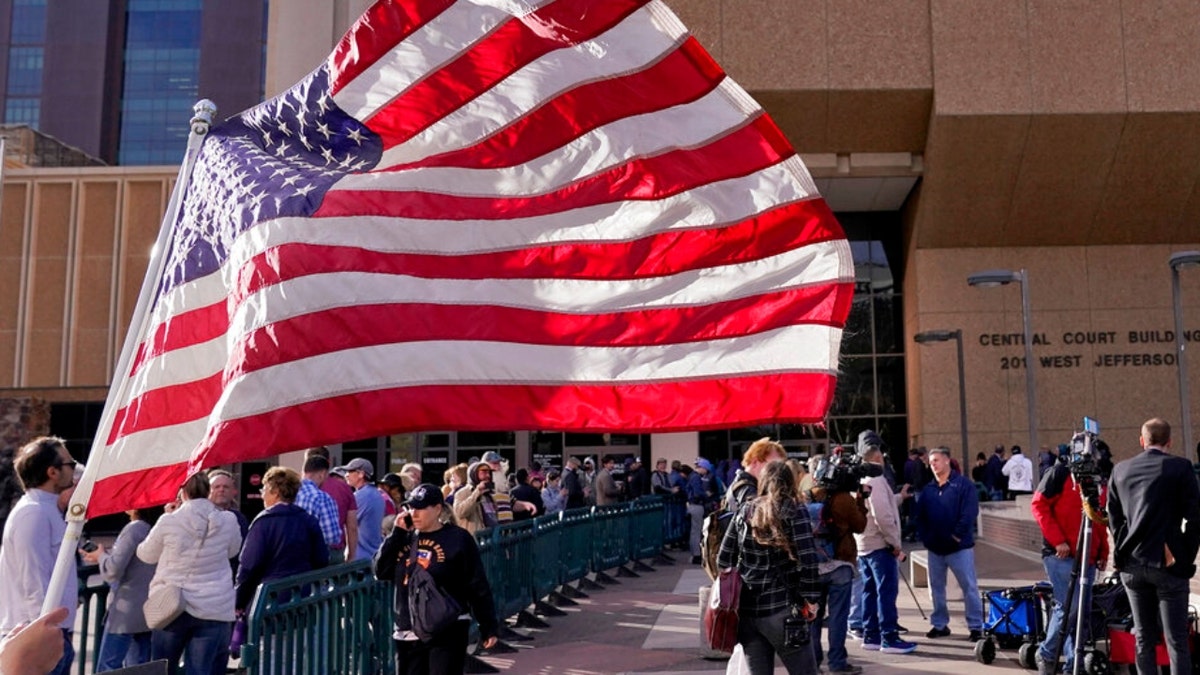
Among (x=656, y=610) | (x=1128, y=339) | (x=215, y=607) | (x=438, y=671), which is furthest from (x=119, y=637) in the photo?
(x=1128, y=339)

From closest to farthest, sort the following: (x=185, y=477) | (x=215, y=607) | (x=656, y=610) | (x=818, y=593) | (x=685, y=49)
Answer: (x=185, y=477), (x=685, y=49), (x=818, y=593), (x=215, y=607), (x=656, y=610)

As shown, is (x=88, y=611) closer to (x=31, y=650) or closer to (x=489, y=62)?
(x=489, y=62)

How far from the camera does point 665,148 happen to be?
Answer: 4.97 m

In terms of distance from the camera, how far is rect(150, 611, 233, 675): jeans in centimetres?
684

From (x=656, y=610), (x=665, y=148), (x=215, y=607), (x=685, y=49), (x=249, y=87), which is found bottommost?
(x=656, y=610)

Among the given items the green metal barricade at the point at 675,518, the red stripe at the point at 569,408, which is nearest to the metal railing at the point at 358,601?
the red stripe at the point at 569,408

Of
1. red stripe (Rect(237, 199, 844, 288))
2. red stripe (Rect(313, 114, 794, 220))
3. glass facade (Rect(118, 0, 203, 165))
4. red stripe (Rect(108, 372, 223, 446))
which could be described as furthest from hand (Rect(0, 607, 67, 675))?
glass facade (Rect(118, 0, 203, 165))

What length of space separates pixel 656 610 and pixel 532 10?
10.4 meters

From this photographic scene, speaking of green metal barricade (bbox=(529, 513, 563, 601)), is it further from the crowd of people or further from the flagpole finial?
the flagpole finial

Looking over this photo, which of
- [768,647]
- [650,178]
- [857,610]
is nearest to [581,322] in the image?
[650,178]

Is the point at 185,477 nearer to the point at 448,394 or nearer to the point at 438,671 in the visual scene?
the point at 448,394

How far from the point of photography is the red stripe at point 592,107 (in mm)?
4926

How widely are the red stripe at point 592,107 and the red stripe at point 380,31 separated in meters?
0.46

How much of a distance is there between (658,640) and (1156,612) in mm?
5080
